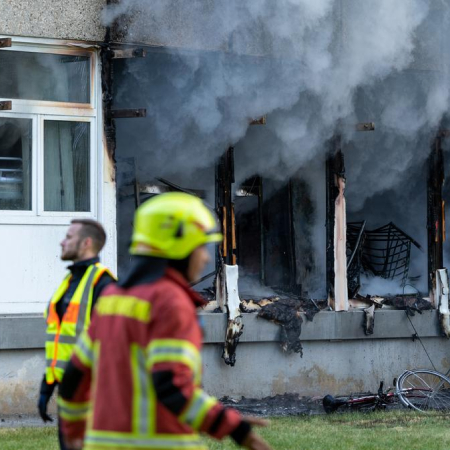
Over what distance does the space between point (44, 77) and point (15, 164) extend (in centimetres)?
97

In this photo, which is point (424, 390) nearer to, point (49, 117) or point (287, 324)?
point (287, 324)

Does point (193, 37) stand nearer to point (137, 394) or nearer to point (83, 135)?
point (83, 135)

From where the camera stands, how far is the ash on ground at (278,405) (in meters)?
11.0

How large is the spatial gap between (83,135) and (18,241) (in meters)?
1.37

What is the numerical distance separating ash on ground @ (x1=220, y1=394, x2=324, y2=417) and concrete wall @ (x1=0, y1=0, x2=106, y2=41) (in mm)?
4232

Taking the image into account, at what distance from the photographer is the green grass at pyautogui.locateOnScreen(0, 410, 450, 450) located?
343 inches

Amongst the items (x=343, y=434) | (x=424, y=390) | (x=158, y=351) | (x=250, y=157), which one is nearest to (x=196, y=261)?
(x=158, y=351)

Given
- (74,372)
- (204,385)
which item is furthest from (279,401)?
(74,372)

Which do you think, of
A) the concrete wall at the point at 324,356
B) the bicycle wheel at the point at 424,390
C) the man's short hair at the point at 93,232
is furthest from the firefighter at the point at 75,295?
the bicycle wheel at the point at 424,390

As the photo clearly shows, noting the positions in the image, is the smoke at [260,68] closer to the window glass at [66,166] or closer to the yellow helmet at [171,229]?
the window glass at [66,166]

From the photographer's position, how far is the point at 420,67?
12562 millimetres

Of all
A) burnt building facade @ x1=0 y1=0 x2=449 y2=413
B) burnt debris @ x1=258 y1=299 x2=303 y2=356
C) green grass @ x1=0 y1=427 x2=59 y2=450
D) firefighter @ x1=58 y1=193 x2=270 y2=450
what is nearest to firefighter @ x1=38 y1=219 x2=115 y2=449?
firefighter @ x1=58 y1=193 x2=270 y2=450

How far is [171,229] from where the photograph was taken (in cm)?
357

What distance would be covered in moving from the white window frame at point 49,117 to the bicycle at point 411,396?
337 cm
